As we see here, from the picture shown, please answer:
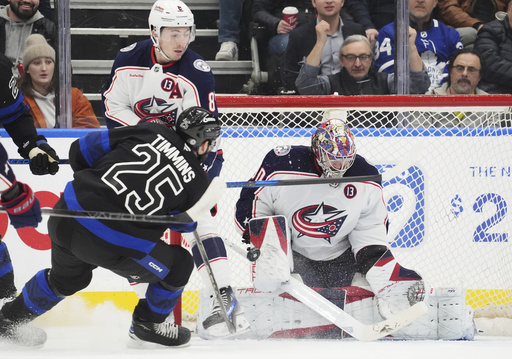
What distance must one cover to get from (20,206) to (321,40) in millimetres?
1935

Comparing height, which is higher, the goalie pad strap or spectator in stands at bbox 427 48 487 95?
spectator in stands at bbox 427 48 487 95

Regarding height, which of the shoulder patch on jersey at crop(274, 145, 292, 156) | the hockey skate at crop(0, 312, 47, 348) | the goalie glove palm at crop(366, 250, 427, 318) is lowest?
the hockey skate at crop(0, 312, 47, 348)

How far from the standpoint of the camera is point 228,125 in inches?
163

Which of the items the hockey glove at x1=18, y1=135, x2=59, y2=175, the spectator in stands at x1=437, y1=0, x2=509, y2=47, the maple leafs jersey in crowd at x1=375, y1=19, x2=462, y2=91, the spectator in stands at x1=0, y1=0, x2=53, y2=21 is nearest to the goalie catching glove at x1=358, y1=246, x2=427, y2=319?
the maple leafs jersey in crowd at x1=375, y1=19, x2=462, y2=91

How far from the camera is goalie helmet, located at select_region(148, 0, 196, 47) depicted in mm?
3326

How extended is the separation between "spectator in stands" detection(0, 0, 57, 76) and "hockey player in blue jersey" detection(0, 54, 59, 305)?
74cm

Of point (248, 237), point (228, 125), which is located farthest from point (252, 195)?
point (228, 125)

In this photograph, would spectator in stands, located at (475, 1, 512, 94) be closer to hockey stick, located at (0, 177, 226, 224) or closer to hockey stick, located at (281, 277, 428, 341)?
hockey stick, located at (281, 277, 428, 341)

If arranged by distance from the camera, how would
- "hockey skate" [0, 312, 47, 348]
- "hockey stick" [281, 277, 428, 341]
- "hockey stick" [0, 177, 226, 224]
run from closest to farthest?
"hockey stick" [0, 177, 226, 224], "hockey skate" [0, 312, 47, 348], "hockey stick" [281, 277, 428, 341]

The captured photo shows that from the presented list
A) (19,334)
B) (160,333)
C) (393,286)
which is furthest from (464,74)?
(19,334)

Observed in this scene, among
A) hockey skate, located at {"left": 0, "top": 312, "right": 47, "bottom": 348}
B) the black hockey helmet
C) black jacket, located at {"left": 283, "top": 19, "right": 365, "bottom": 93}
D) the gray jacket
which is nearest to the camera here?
the black hockey helmet

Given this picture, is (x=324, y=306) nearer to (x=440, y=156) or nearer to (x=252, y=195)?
(x=252, y=195)

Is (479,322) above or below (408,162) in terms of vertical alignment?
below

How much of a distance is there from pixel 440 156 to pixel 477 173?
19 centimetres
